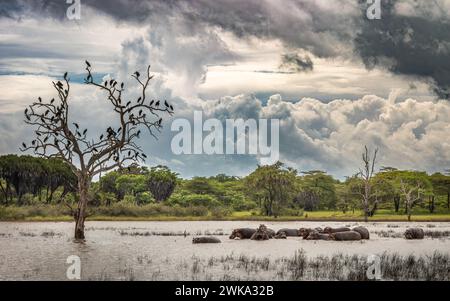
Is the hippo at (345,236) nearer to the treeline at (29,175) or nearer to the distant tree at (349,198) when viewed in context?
the treeline at (29,175)

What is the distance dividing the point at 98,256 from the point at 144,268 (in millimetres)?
5336

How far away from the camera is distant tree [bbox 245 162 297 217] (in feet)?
296

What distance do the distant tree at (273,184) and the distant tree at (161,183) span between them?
1980cm

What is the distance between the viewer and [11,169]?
315 ft

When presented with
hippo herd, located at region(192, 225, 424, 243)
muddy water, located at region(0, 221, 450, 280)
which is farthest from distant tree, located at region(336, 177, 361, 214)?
muddy water, located at region(0, 221, 450, 280)

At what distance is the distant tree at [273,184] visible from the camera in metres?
90.1

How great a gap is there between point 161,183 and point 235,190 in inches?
699

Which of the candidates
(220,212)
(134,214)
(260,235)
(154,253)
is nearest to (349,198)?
(220,212)

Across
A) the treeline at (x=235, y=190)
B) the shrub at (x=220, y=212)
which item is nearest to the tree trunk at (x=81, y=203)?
the treeline at (x=235, y=190)

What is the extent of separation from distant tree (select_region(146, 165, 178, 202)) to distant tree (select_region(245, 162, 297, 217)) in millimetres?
19805

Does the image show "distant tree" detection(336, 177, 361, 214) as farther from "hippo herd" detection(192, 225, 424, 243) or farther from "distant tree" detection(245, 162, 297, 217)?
"hippo herd" detection(192, 225, 424, 243)

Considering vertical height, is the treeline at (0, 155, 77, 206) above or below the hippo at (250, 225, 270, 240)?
above
